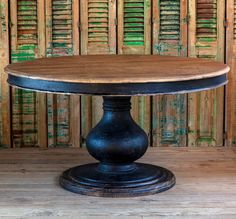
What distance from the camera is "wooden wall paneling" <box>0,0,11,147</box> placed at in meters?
4.82

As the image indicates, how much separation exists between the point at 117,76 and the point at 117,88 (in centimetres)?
7

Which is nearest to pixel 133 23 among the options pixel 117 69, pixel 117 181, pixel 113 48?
pixel 113 48

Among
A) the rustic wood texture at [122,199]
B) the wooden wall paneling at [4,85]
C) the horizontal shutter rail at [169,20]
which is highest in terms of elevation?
the horizontal shutter rail at [169,20]

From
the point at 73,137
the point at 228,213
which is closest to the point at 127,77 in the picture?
the point at 228,213

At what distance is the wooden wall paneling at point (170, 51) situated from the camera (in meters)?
4.85

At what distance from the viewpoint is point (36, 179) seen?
4.15m

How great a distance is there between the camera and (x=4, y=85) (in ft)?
16.1

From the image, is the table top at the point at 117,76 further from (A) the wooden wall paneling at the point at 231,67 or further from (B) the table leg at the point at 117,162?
(A) the wooden wall paneling at the point at 231,67

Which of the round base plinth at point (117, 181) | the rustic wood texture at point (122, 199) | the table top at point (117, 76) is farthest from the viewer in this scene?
the round base plinth at point (117, 181)

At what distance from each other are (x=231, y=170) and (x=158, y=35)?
1141mm

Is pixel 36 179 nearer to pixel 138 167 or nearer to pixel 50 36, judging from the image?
pixel 138 167

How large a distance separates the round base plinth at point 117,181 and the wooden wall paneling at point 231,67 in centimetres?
97

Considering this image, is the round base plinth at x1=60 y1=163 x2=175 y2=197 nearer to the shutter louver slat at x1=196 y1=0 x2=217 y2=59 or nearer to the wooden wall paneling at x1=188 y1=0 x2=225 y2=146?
the wooden wall paneling at x1=188 y1=0 x2=225 y2=146

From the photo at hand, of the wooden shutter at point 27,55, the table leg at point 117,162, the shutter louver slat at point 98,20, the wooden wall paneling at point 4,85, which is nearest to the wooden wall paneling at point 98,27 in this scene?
the shutter louver slat at point 98,20
